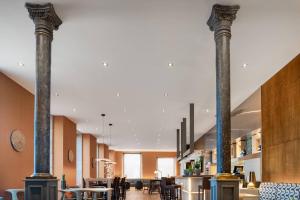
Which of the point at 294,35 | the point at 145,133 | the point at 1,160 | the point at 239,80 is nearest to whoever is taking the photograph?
the point at 294,35

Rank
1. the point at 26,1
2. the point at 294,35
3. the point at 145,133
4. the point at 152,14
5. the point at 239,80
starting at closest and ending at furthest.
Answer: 1. the point at 26,1
2. the point at 152,14
3. the point at 294,35
4. the point at 239,80
5. the point at 145,133

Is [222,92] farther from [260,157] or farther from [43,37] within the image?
[260,157]

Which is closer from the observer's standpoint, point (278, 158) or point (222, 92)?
point (222, 92)

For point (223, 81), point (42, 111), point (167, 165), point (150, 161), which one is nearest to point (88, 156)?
point (150, 161)

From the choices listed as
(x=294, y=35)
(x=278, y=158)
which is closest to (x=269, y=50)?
(x=294, y=35)

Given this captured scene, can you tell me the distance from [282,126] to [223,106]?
8.07ft

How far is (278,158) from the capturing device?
793 cm

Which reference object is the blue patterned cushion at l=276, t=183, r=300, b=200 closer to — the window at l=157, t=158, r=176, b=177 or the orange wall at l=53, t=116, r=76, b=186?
the orange wall at l=53, t=116, r=76, b=186

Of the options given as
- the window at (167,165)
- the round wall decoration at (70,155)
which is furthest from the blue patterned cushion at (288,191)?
the window at (167,165)

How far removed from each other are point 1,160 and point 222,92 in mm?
6077

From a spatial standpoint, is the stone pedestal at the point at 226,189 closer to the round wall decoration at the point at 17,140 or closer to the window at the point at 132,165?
the round wall decoration at the point at 17,140

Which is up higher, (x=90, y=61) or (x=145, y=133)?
(x=90, y=61)

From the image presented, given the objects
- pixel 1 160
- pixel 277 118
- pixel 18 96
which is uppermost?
pixel 18 96

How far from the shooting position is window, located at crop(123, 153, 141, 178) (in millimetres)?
37812
